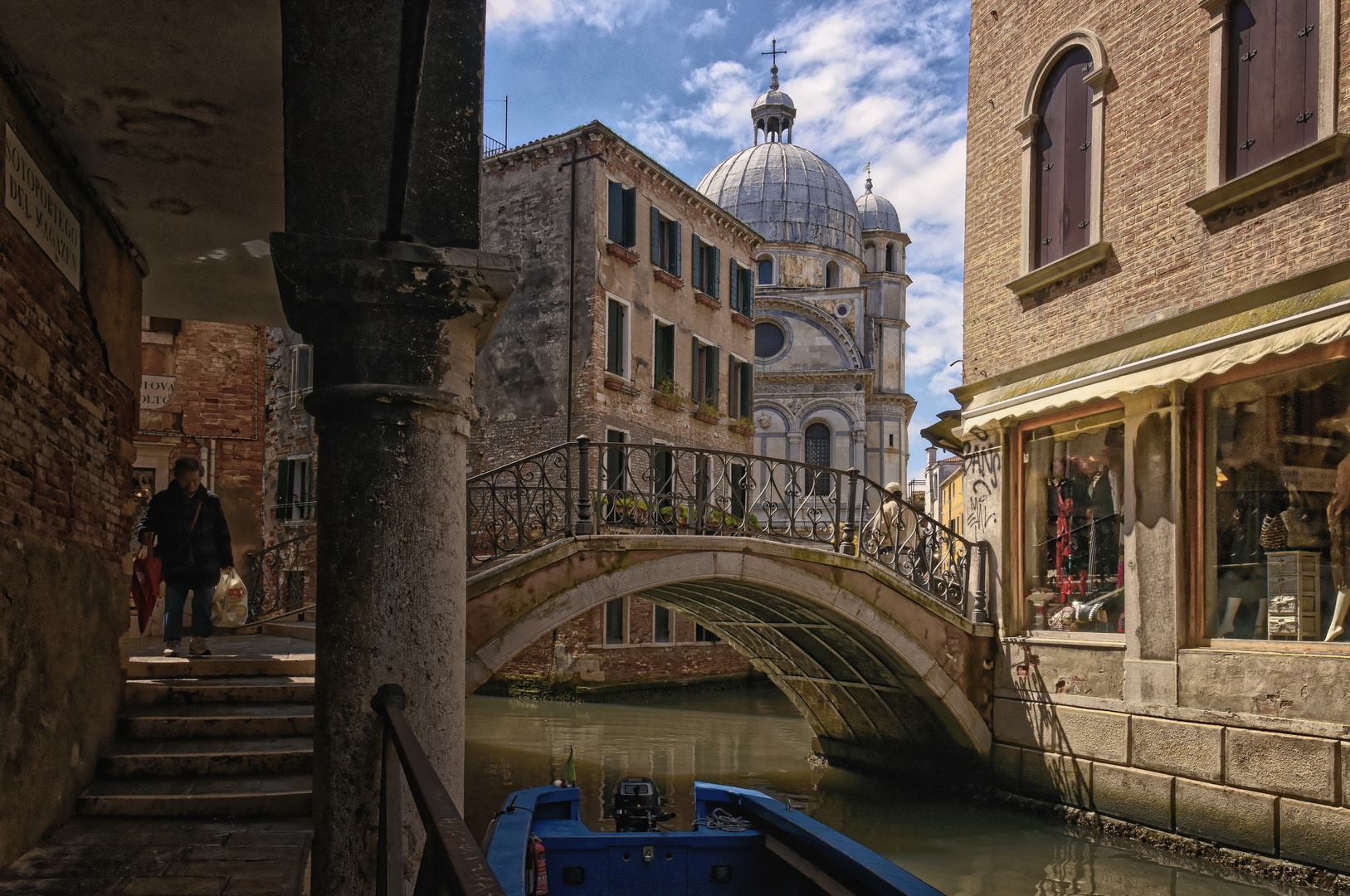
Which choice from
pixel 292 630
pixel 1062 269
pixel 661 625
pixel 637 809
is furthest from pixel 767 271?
pixel 637 809

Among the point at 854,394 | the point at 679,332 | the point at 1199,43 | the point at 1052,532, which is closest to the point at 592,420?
the point at 679,332

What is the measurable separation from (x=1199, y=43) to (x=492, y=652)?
280 inches

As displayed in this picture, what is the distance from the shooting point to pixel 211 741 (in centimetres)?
571

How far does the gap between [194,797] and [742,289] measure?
19.3 m

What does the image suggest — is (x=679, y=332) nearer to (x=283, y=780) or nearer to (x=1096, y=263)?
(x=1096, y=263)

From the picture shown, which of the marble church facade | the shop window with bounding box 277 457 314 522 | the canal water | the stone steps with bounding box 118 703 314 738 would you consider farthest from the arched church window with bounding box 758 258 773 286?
the stone steps with bounding box 118 703 314 738

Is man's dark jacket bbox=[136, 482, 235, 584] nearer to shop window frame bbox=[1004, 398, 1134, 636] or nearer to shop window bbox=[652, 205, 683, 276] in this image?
shop window frame bbox=[1004, 398, 1134, 636]

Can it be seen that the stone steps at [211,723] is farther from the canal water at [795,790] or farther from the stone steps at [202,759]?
the canal water at [795,790]

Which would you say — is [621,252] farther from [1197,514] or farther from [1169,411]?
[1197,514]

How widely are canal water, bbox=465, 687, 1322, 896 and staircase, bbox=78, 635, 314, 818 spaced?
343cm

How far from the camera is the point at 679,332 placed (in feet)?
68.0

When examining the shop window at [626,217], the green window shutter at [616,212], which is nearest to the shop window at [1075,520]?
the green window shutter at [616,212]

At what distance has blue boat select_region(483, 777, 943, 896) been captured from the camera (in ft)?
20.5

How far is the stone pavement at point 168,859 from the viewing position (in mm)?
3855
